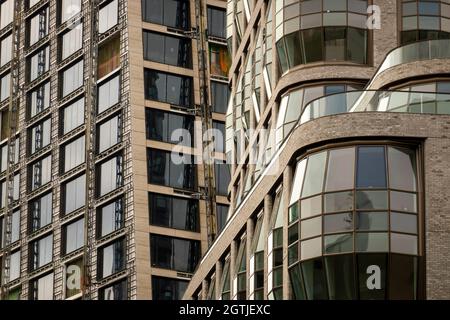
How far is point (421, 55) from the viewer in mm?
57875

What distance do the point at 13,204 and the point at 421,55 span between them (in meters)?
66.4

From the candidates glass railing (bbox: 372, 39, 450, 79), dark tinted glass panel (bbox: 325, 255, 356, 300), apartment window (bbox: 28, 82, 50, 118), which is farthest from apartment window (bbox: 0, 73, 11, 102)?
dark tinted glass panel (bbox: 325, 255, 356, 300)

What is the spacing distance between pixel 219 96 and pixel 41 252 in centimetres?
1763

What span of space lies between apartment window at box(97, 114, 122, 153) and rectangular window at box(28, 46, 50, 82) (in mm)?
11695

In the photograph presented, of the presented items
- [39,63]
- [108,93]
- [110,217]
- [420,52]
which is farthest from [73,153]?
[420,52]

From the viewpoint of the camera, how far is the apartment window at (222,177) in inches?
4220

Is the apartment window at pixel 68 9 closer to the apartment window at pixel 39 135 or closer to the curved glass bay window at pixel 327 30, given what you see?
the apartment window at pixel 39 135

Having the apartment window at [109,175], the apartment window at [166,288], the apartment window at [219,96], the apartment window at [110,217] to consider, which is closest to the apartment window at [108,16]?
the apartment window at [219,96]

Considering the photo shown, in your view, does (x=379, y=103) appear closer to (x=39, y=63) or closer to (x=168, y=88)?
(x=168, y=88)

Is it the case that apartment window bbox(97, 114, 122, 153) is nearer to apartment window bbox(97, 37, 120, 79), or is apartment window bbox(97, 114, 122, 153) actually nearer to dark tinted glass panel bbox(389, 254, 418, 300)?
apartment window bbox(97, 37, 120, 79)

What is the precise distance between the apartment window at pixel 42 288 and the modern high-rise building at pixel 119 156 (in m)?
0.13

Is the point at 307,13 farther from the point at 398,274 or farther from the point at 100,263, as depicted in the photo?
the point at 100,263

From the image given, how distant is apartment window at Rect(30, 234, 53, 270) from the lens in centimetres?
11356
